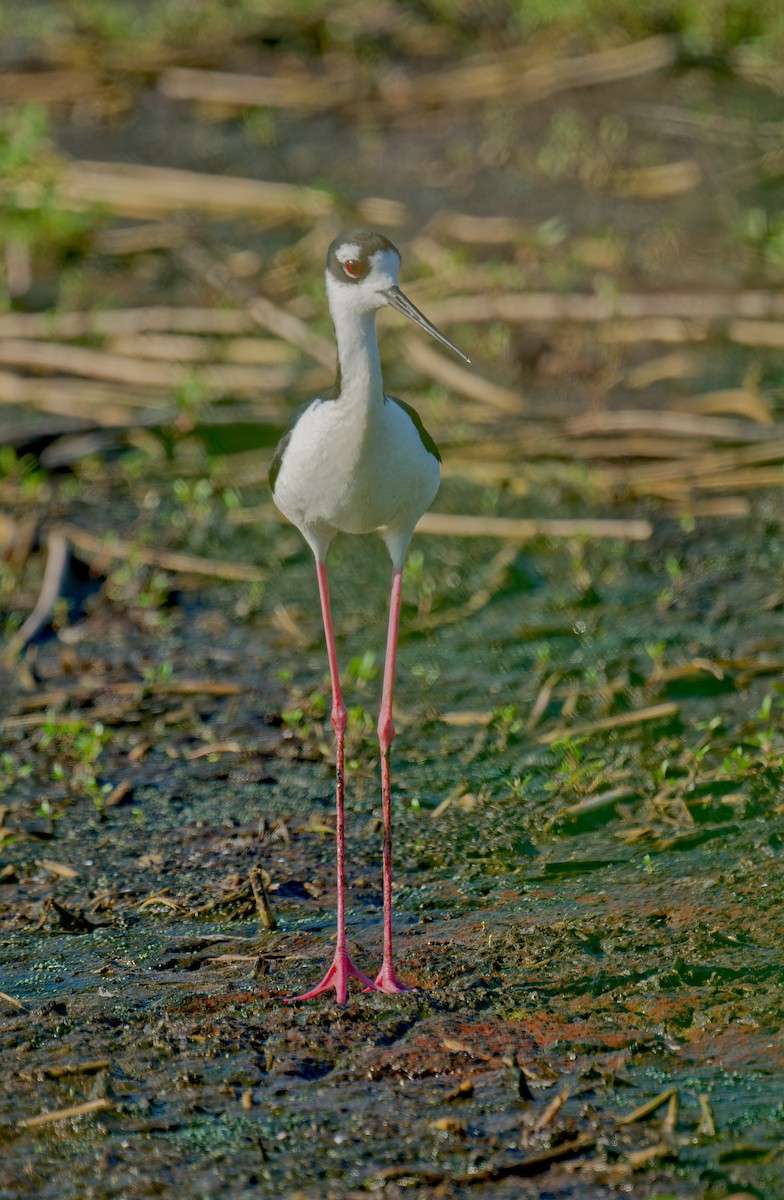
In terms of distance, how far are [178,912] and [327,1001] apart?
0.60m

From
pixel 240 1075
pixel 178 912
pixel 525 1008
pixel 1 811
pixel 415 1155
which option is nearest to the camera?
pixel 415 1155

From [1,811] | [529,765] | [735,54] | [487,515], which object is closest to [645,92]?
[735,54]

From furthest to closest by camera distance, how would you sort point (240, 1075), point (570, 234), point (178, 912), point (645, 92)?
point (645, 92), point (570, 234), point (178, 912), point (240, 1075)

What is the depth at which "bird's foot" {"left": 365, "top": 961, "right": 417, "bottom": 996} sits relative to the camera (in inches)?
130

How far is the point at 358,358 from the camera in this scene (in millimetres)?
3146

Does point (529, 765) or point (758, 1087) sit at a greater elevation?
point (758, 1087)

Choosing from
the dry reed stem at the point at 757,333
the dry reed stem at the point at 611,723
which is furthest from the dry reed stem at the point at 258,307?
the dry reed stem at the point at 611,723

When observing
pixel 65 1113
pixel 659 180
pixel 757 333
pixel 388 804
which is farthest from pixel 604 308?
pixel 65 1113

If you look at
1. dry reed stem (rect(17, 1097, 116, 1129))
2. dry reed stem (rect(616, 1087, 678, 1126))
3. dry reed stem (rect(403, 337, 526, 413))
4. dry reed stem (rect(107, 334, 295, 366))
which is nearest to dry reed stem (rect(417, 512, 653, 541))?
dry reed stem (rect(403, 337, 526, 413))

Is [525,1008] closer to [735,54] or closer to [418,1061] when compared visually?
[418,1061]

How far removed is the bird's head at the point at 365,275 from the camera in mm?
3146

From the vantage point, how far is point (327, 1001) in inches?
129

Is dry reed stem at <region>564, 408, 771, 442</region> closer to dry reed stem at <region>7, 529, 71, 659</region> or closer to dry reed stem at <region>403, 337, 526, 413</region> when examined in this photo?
dry reed stem at <region>403, 337, 526, 413</region>

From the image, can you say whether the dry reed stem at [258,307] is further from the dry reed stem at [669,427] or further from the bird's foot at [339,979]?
the bird's foot at [339,979]
